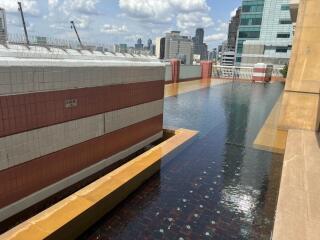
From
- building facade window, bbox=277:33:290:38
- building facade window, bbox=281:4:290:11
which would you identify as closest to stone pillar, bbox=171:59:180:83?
building facade window, bbox=281:4:290:11

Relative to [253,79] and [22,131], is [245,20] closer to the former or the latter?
[253,79]

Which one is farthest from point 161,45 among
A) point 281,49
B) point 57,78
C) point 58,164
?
point 58,164

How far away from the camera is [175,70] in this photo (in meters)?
28.3

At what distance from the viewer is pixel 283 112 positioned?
11.2m

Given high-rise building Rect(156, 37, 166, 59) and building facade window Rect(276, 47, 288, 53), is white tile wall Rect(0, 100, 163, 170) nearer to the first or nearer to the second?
building facade window Rect(276, 47, 288, 53)

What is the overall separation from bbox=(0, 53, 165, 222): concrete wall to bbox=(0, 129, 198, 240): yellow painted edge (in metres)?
0.76

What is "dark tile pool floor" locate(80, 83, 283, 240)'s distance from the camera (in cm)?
486

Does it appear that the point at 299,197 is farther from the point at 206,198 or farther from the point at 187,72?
the point at 187,72

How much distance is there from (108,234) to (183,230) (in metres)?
1.33

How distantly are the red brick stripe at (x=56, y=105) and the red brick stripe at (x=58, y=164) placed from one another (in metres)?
0.72

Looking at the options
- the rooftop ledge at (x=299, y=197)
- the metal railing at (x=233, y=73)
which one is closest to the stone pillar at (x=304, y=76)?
the rooftop ledge at (x=299, y=197)

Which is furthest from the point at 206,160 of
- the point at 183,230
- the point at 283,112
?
the point at 283,112

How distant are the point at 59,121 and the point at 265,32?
85.9 meters

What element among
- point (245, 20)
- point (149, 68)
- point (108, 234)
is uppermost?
point (245, 20)
